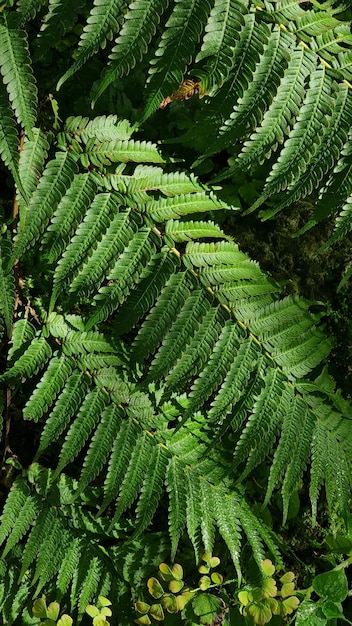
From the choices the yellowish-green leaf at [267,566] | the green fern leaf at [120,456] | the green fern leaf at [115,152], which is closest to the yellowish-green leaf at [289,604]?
the yellowish-green leaf at [267,566]

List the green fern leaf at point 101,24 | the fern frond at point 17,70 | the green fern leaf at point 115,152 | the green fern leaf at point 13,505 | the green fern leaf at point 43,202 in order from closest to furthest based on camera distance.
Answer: the green fern leaf at point 101,24, the fern frond at point 17,70, the green fern leaf at point 43,202, the green fern leaf at point 115,152, the green fern leaf at point 13,505

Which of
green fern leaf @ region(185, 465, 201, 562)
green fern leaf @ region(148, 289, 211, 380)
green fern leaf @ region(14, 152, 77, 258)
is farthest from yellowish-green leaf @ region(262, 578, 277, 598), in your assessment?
green fern leaf @ region(14, 152, 77, 258)

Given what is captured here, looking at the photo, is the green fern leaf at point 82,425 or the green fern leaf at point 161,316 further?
the green fern leaf at point 82,425

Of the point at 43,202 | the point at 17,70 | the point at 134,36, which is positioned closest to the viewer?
the point at 134,36

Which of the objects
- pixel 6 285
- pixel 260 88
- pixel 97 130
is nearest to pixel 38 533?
pixel 6 285

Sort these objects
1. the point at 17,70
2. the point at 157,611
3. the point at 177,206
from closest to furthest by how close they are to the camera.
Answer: the point at 17,70
the point at 177,206
the point at 157,611

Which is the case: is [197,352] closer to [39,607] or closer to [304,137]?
[304,137]

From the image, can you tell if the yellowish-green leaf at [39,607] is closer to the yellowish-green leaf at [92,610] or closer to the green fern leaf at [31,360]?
the yellowish-green leaf at [92,610]

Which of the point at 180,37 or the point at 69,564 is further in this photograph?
the point at 69,564
